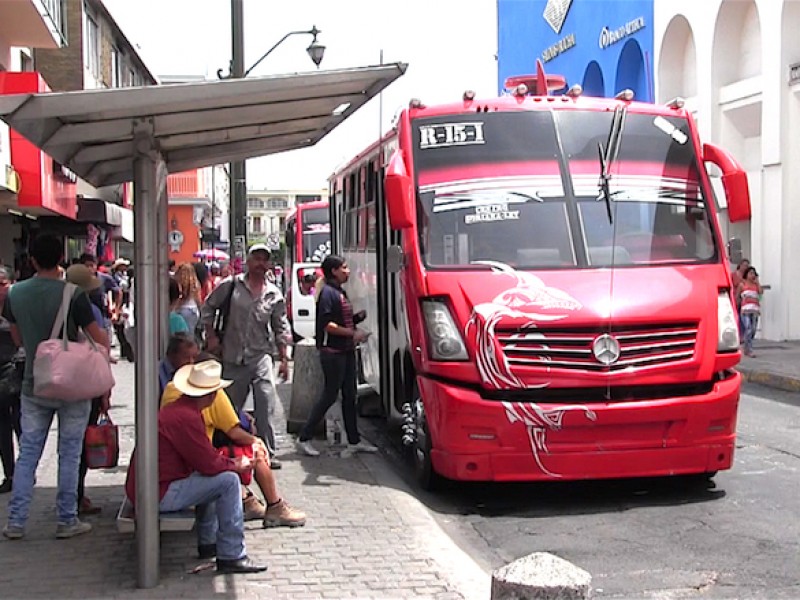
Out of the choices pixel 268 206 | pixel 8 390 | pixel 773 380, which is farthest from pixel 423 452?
pixel 268 206

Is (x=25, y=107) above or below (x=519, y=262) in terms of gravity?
above

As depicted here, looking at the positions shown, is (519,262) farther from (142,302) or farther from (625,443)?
(142,302)

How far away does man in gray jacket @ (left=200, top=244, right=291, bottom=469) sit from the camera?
8.52 m

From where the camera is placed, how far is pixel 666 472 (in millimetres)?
7445

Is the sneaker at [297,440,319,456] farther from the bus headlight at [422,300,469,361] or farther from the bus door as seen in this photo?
the bus door

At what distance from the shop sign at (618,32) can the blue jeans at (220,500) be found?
22.8 meters

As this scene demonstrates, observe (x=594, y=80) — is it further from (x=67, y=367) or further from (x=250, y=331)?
(x=67, y=367)

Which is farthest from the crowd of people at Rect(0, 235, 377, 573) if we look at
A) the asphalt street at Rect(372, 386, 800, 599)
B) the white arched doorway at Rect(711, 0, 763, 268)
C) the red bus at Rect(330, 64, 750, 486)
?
the white arched doorway at Rect(711, 0, 763, 268)

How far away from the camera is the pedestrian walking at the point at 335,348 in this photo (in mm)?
9398

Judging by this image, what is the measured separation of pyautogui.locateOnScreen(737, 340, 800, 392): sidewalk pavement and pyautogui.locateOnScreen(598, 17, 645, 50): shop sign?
9.84m

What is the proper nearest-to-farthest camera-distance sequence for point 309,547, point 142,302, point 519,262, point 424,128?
point 142,302 < point 309,547 < point 519,262 < point 424,128

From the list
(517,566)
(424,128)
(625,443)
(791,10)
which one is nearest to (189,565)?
(517,566)

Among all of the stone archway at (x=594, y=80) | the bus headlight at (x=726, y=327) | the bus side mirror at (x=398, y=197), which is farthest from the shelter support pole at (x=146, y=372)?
the stone archway at (x=594, y=80)

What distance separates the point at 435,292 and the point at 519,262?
2.33 feet
